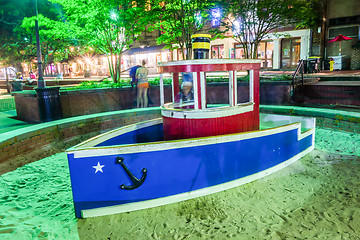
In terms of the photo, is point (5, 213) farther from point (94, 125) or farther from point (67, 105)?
point (67, 105)

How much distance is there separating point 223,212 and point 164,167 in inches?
43.2

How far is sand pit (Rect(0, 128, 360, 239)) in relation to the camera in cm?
335

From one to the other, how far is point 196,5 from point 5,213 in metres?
12.5

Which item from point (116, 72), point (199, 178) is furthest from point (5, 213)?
point (116, 72)

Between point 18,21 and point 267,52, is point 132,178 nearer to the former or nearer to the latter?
point 18,21

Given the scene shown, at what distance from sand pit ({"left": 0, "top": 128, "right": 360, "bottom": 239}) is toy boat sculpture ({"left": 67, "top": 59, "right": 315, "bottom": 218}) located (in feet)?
0.73

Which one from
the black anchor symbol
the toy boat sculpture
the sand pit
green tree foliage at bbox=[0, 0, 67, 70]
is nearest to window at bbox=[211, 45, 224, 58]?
green tree foliage at bbox=[0, 0, 67, 70]

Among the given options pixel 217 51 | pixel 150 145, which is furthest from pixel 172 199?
pixel 217 51

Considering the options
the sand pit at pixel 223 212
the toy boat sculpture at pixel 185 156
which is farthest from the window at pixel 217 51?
the sand pit at pixel 223 212

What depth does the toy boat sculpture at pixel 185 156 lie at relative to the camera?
142 inches

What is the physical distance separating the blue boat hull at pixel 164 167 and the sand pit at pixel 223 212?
0.16m

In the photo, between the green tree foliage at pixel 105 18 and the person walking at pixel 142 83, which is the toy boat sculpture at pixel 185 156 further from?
the green tree foliage at pixel 105 18

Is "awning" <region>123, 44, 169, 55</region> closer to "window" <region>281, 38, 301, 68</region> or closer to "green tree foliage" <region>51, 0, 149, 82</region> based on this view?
"window" <region>281, 38, 301, 68</region>

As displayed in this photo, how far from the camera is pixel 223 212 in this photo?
12.5 ft
